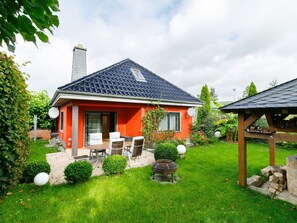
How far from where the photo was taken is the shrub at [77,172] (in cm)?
509

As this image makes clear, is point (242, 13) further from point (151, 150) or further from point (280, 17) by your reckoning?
point (151, 150)

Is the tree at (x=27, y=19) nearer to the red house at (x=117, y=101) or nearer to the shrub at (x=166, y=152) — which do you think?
the shrub at (x=166, y=152)

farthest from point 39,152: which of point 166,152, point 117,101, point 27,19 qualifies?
point 27,19

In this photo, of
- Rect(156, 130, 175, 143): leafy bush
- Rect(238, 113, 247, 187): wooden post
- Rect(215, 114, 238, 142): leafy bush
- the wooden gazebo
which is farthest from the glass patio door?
Rect(215, 114, 238, 142): leafy bush

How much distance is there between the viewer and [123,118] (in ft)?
42.0

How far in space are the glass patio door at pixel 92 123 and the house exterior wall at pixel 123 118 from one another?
283mm

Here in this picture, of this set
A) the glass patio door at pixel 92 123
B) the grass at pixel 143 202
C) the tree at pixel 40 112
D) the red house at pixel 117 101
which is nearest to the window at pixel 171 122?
the red house at pixel 117 101

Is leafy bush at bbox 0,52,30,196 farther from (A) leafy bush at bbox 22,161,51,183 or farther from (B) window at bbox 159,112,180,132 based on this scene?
(B) window at bbox 159,112,180,132

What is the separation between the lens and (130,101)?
1000 cm

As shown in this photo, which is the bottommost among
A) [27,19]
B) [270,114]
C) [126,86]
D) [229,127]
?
[229,127]

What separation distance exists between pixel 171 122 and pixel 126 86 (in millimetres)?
4439

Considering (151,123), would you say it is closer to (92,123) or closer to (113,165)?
(92,123)

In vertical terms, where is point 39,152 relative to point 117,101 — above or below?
below

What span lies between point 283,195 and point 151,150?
6.89m
